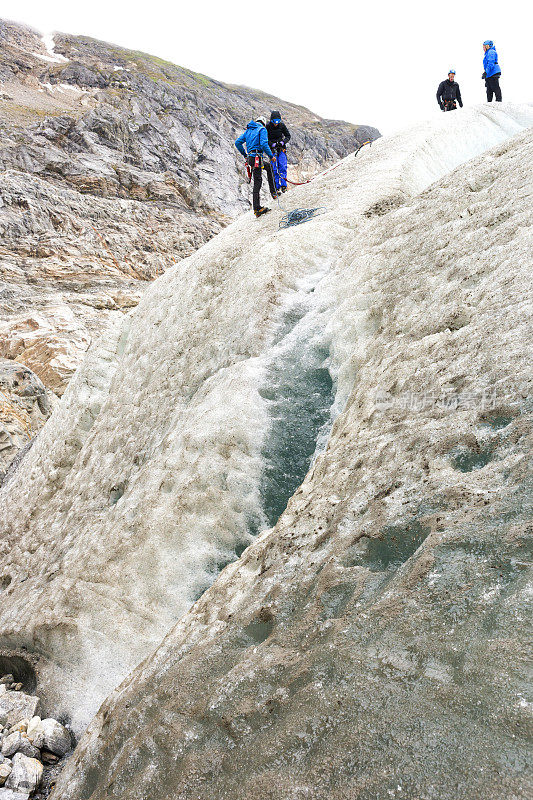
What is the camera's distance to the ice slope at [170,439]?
7035mm

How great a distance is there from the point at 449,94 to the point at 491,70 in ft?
5.17

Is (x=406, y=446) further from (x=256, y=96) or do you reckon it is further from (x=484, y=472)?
(x=256, y=96)

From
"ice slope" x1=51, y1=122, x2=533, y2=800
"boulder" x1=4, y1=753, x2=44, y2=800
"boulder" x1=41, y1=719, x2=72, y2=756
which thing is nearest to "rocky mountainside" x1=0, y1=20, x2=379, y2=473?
"boulder" x1=41, y1=719, x2=72, y2=756

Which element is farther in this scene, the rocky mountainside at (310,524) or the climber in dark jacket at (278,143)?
the climber in dark jacket at (278,143)

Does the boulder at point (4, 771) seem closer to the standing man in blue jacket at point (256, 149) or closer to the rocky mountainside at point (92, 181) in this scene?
the standing man in blue jacket at point (256, 149)

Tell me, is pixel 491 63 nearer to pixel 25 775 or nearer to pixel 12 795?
pixel 25 775

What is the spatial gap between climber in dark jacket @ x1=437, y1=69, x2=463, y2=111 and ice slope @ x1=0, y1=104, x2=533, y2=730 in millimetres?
3634

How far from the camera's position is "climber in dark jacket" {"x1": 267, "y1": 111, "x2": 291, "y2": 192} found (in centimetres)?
1595

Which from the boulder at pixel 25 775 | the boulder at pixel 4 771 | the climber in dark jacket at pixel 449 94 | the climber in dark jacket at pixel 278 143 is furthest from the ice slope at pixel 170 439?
the climber in dark jacket at pixel 449 94

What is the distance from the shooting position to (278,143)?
16375 mm

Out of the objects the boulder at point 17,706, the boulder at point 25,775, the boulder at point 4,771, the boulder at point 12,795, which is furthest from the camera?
the boulder at point 17,706

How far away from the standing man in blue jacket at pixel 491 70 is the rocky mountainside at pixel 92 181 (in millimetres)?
21898

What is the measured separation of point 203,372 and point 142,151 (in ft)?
264

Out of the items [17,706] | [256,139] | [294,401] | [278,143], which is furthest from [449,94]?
[17,706]
